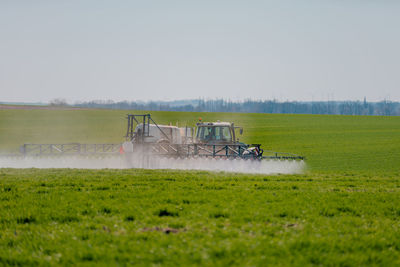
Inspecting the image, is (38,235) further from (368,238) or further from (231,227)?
(368,238)

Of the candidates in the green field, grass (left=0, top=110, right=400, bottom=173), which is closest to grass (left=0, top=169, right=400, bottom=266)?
the green field

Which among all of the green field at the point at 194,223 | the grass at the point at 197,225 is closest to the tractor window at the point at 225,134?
the green field at the point at 194,223

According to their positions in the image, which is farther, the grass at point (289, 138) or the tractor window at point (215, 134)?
the grass at point (289, 138)

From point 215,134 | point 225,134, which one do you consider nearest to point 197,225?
point 215,134

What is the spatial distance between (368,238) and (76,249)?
4401mm

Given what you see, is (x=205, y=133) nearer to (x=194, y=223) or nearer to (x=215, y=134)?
(x=215, y=134)

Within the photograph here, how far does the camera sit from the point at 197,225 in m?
6.77

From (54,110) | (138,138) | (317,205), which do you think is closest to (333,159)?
(138,138)

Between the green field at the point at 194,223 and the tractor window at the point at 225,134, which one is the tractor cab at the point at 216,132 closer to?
the tractor window at the point at 225,134

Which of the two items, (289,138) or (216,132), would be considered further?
(289,138)

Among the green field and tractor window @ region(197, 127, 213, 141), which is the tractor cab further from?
the green field

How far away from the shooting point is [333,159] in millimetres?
29453

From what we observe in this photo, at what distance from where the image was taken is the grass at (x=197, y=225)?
5340mm

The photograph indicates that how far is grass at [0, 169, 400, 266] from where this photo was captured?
5.34 m
